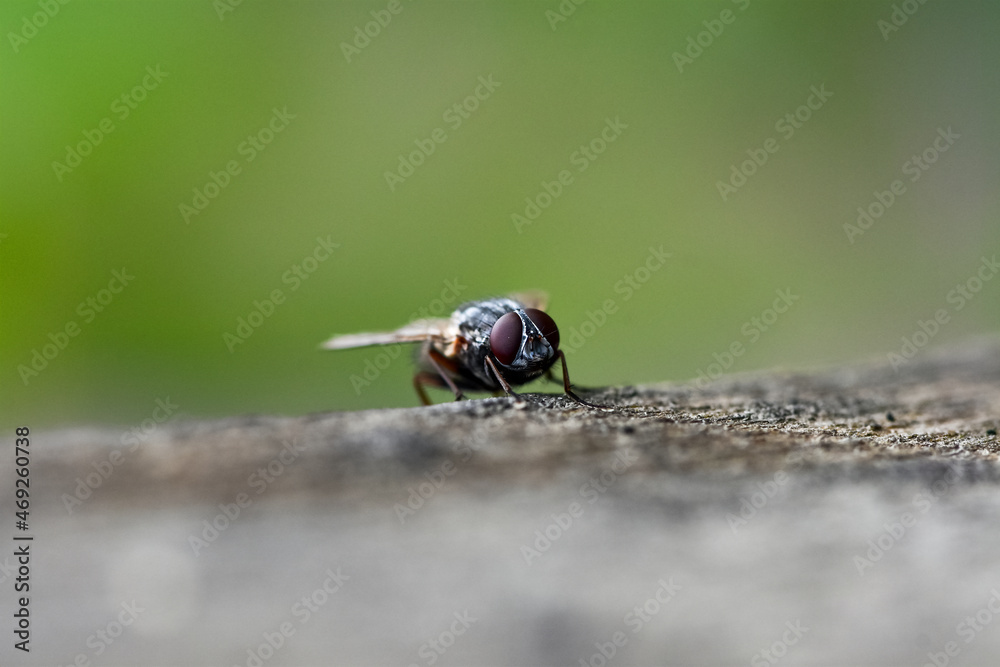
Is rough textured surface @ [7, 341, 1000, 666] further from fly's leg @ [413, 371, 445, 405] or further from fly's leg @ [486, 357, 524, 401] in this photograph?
fly's leg @ [413, 371, 445, 405]

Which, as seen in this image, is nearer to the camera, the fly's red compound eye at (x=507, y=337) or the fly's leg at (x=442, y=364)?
the fly's red compound eye at (x=507, y=337)

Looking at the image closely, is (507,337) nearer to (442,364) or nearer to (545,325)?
(545,325)

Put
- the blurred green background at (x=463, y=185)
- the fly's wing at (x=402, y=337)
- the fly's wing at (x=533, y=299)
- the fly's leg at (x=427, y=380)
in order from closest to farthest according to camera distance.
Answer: the fly's wing at (x=402, y=337) → the fly's leg at (x=427, y=380) → the fly's wing at (x=533, y=299) → the blurred green background at (x=463, y=185)

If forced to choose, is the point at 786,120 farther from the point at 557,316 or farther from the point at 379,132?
the point at 379,132

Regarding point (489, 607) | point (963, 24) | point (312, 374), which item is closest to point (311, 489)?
point (489, 607)

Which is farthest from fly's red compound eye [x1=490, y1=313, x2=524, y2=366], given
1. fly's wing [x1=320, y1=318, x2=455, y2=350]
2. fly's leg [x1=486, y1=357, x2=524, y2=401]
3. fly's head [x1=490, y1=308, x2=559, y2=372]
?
fly's wing [x1=320, y1=318, x2=455, y2=350]

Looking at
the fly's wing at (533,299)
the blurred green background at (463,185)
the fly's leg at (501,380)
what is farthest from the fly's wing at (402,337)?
the blurred green background at (463,185)

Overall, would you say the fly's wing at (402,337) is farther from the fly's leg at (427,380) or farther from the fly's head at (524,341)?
the fly's head at (524,341)
